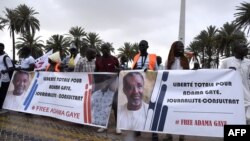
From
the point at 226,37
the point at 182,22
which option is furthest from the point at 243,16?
the point at 182,22

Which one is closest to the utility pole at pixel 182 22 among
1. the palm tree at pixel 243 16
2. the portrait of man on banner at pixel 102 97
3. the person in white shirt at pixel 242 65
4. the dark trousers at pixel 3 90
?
the dark trousers at pixel 3 90

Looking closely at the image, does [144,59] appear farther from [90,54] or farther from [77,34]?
[77,34]

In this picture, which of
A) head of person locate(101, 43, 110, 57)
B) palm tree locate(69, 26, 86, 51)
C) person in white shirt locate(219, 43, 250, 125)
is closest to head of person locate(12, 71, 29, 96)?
head of person locate(101, 43, 110, 57)

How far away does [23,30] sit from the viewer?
66.8m

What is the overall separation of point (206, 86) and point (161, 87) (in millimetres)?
756

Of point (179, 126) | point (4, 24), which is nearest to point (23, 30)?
point (4, 24)

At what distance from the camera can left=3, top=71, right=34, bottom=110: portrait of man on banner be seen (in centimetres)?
938

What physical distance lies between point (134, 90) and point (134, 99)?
15 centimetres

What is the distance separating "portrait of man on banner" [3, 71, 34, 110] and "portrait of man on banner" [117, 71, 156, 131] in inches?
142

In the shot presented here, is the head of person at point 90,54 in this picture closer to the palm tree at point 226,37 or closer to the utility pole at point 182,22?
the utility pole at point 182,22

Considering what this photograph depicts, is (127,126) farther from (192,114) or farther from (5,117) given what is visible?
(5,117)

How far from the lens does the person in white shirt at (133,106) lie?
6230 millimetres

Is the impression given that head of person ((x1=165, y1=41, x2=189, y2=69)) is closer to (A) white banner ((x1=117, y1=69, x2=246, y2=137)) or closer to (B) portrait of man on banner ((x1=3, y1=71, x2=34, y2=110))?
(A) white banner ((x1=117, y1=69, x2=246, y2=137))

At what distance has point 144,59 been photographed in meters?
6.83
